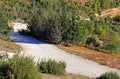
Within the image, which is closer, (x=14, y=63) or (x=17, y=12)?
(x=14, y=63)

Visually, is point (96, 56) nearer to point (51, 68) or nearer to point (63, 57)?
point (63, 57)

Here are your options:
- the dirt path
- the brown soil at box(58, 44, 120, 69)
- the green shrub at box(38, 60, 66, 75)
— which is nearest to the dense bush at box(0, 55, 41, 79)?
the green shrub at box(38, 60, 66, 75)

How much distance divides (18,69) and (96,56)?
1826 cm

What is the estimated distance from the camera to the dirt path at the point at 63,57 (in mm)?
25405

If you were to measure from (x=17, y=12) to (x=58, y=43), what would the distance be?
5100 centimetres

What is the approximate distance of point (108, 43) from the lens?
36.9 metres

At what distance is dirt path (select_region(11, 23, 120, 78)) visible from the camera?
25.4 m

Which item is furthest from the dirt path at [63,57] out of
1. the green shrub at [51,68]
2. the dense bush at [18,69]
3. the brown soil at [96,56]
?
the dense bush at [18,69]

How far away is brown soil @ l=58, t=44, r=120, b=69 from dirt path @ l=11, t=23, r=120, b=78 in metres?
0.74

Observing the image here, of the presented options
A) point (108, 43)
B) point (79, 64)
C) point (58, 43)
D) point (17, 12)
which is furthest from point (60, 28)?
point (17, 12)

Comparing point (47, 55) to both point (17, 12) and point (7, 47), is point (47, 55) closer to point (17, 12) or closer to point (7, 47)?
point (7, 47)

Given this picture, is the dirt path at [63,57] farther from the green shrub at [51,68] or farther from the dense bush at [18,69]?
the dense bush at [18,69]

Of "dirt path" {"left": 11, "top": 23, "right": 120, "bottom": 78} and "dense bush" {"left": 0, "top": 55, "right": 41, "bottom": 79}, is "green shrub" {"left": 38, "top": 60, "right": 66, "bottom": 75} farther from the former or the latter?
"dense bush" {"left": 0, "top": 55, "right": 41, "bottom": 79}

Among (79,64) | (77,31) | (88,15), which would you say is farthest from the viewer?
(88,15)
